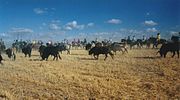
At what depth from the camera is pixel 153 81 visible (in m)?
13.2

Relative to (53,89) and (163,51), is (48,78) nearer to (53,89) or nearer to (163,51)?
(53,89)

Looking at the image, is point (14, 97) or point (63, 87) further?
point (63, 87)

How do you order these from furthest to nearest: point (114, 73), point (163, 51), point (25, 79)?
point (163, 51) → point (114, 73) → point (25, 79)

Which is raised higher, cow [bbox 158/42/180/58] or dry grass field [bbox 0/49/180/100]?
cow [bbox 158/42/180/58]

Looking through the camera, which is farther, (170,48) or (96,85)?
(170,48)

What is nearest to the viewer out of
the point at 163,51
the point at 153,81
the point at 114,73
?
the point at 153,81

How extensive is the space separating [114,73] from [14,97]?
6.28 m

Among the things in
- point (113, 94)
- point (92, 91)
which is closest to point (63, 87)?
point (92, 91)

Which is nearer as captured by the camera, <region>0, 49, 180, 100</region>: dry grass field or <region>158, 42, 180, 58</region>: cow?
<region>0, 49, 180, 100</region>: dry grass field

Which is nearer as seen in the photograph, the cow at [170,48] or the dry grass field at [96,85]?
the dry grass field at [96,85]

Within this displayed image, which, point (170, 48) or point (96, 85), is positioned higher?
point (170, 48)

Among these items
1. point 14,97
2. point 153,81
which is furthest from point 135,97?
point 14,97

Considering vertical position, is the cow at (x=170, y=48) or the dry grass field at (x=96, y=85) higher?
the cow at (x=170, y=48)

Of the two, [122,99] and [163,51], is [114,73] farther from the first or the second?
[163,51]
